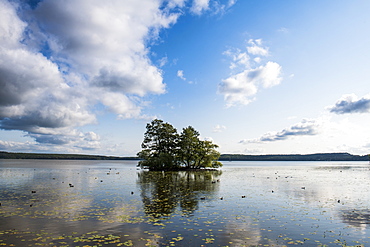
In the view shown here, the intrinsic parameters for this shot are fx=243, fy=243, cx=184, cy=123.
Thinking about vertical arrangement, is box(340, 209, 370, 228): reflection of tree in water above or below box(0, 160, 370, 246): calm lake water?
below

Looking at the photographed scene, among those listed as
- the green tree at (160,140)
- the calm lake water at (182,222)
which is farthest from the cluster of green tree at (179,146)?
the calm lake water at (182,222)

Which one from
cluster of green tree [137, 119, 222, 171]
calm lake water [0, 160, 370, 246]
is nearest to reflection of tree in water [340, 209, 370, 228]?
calm lake water [0, 160, 370, 246]

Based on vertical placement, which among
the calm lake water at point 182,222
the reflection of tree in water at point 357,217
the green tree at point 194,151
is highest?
the green tree at point 194,151

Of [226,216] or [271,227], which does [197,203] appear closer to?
[226,216]

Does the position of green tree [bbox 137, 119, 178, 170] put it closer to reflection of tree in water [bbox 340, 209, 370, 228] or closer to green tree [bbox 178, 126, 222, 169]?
green tree [bbox 178, 126, 222, 169]

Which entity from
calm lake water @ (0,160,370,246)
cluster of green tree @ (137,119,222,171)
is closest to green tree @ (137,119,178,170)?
cluster of green tree @ (137,119,222,171)

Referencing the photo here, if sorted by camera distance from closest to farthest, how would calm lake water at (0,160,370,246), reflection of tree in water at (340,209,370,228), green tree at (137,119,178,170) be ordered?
calm lake water at (0,160,370,246) → reflection of tree in water at (340,209,370,228) → green tree at (137,119,178,170)

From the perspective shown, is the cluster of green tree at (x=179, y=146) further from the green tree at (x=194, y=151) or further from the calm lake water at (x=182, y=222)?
the calm lake water at (x=182, y=222)

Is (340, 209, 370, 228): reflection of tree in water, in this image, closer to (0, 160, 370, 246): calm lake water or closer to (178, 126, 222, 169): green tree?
(0, 160, 370, 246): calm lake water

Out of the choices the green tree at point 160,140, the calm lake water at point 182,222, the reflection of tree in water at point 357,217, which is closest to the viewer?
the calm lake water at point 182,222

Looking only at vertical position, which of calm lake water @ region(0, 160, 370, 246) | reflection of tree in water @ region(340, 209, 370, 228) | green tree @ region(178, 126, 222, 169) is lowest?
reflection of tree in water @ region(340, 209, 370, 228)

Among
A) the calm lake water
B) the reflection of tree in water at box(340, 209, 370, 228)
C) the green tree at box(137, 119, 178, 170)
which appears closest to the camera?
the calm lake water

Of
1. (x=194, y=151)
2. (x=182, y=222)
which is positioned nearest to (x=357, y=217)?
(x=182, y=222)

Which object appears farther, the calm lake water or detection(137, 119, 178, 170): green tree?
detection(137, 119, 178, 170): green tree
